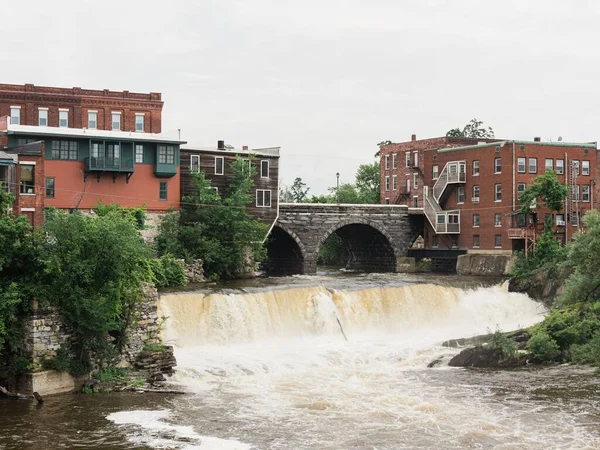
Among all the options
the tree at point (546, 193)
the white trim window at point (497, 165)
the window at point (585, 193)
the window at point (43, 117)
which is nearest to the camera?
the tree at point (546, 193)

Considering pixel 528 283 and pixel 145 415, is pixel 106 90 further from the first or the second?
pixel 145 415

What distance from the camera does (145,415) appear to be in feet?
88.4

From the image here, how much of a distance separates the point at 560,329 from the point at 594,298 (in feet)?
12.1

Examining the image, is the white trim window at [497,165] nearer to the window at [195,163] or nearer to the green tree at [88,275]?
the window at [195,163]

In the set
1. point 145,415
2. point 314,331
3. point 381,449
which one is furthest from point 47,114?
point 381,449

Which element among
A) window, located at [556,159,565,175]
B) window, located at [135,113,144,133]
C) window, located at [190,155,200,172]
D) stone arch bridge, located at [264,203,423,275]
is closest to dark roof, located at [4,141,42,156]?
window, located at [190,155,200,172]

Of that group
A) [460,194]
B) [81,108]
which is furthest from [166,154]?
[460,194]

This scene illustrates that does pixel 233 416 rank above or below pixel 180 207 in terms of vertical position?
below

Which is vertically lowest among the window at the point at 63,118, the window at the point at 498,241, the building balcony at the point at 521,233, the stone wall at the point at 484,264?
the stone wall at the point at 484,264

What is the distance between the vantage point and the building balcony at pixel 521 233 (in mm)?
63750

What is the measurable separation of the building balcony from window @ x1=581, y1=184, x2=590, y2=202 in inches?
255

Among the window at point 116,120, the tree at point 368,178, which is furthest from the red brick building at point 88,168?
the tree at point 368,178

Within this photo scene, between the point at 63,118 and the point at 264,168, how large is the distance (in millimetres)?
18805

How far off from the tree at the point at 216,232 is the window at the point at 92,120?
17008 mm
